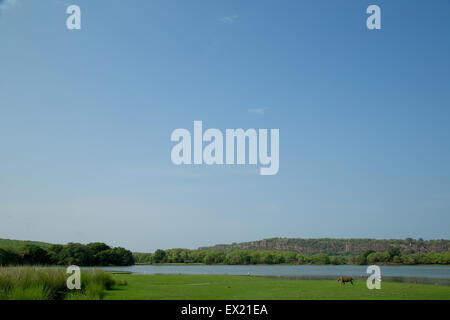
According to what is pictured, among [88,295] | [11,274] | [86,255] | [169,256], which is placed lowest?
→ [169,256]

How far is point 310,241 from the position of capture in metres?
180

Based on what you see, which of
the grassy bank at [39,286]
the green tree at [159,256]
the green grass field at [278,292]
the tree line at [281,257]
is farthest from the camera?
the green tree at [159,256]

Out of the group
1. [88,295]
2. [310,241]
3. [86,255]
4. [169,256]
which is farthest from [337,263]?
[88,295]

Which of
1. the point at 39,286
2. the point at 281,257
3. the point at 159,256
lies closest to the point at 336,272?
the point at 39,286

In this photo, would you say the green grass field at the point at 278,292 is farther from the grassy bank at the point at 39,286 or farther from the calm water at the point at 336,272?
the calm water at the point at 336,272

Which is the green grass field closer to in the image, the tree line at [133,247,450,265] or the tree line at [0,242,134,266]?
the tree line at [0,242,134,266]

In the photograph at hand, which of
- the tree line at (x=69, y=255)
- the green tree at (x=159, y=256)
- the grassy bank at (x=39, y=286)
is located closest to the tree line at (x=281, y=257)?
the green tree at (x=159, y=256)

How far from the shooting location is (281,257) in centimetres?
14312

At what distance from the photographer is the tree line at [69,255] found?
58597mm

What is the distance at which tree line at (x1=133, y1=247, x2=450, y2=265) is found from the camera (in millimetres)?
123188

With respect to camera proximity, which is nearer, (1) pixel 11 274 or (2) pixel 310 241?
(1) pixel 11 274

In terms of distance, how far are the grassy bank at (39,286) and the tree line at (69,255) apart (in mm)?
26269
